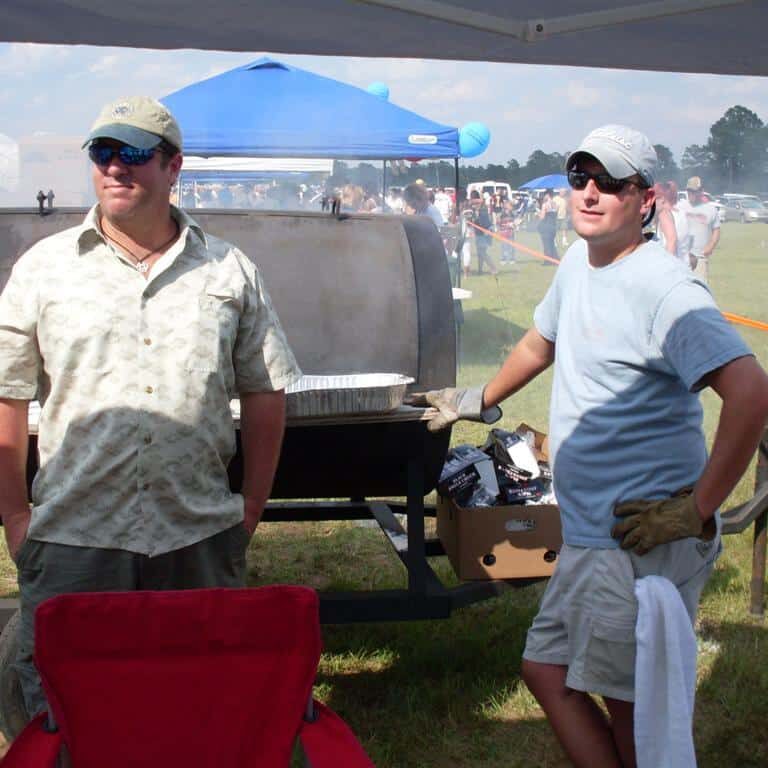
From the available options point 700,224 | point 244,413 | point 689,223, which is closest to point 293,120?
point 689,223

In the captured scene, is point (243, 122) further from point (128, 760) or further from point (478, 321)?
point (128, 760)

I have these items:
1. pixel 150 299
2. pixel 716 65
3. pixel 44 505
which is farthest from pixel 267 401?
pixel 716 65

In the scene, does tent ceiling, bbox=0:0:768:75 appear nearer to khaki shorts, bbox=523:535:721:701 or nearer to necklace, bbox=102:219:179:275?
necklace, bbox=102:219:179:275

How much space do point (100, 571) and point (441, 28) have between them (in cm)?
249

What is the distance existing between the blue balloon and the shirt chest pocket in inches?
475

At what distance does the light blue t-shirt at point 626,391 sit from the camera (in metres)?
2.30

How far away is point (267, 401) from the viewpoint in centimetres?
253

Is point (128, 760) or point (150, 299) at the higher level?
A: point (150, 299)

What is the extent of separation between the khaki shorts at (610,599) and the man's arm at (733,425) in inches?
7.4

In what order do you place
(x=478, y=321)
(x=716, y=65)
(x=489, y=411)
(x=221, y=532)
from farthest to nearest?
(x=478, y=321) < (x=716, y=65) < (x=489, y=411) < (x=221, y=532)

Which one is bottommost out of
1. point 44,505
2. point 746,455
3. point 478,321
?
point 478,321

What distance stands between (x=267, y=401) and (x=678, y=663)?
44.4 inches

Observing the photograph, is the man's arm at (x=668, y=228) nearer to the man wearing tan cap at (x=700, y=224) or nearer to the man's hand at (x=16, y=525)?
the man wearing tan cap at (x=700, y=224)

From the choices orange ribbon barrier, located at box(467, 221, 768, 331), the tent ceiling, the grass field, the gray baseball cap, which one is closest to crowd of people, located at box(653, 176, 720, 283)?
orange ribbon barrier, located at box(467, 221, 768, 331)
